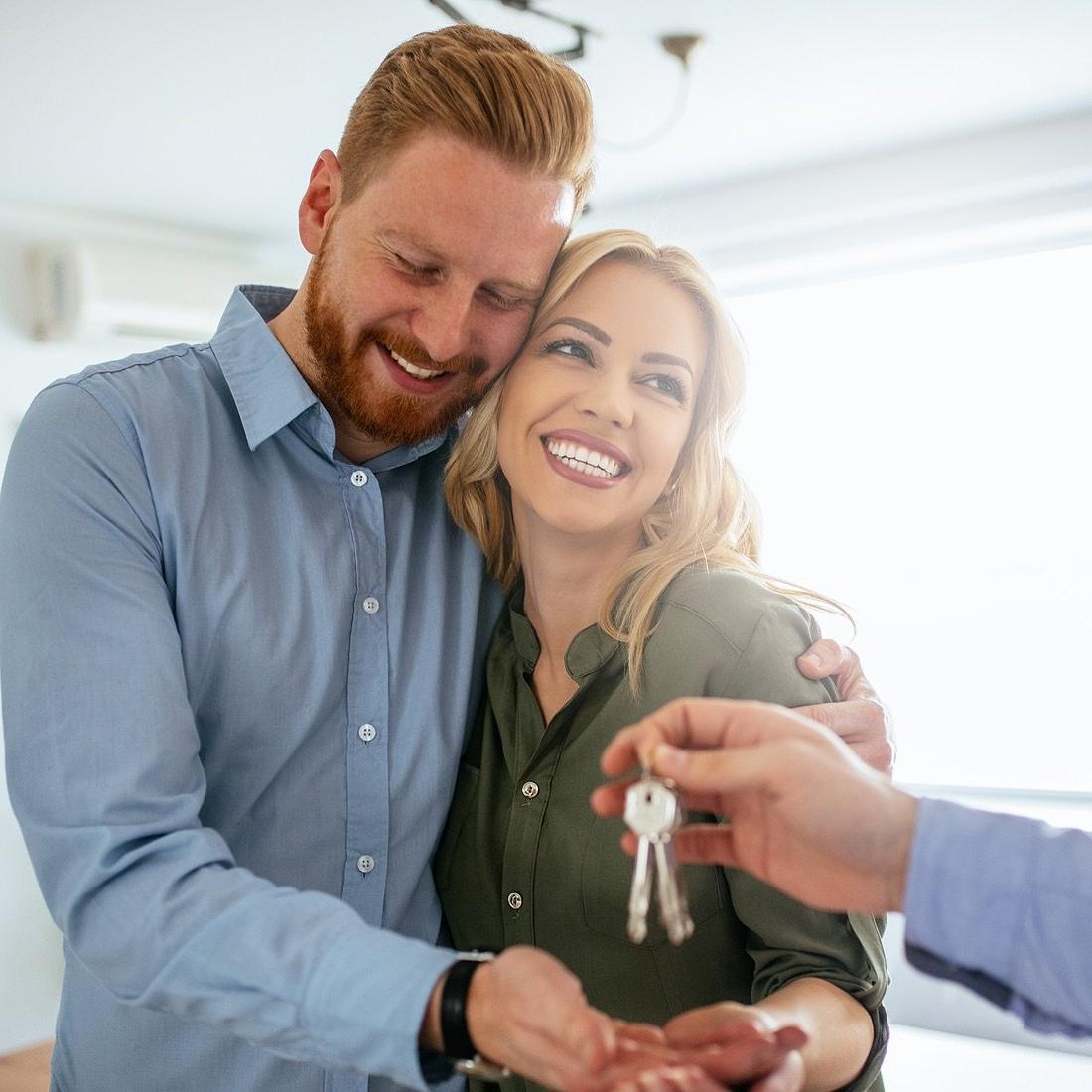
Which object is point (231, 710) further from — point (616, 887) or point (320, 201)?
point (320, 201)

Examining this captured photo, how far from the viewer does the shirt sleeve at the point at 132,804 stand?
1046mm

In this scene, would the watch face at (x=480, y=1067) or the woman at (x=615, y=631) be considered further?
the woman at (x=615, y=631)

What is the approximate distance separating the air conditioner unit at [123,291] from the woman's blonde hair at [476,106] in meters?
3.71

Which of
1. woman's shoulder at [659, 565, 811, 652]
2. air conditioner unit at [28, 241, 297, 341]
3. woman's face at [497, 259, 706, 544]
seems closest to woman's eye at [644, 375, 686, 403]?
woman's face at [497, 259, 706, 544]

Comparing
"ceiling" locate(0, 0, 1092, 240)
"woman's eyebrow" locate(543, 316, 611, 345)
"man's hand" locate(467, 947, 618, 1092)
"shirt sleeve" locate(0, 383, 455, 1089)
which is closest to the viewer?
"man's hand" locate(467, 947, 618, 1092)

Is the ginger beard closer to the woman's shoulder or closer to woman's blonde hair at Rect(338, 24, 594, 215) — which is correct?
woman's blonde hair at Rect(338, 24, 594, 215)

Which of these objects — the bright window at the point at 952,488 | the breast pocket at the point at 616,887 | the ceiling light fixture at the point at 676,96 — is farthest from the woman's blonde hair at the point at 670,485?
the bright window at the point at 952,488

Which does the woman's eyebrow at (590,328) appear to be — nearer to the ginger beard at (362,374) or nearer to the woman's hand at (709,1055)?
the ginger beard at (362,374)

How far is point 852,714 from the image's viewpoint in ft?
4.80

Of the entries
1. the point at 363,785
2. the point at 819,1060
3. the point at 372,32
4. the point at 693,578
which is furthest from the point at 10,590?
the point at 372,32

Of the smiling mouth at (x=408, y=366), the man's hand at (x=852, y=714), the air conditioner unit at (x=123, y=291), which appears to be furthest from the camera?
the air conditioner unit at (x=123, y=291)

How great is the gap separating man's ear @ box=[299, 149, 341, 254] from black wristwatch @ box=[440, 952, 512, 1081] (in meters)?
0.99

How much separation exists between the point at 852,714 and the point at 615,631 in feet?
1.05

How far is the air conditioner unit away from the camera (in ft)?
16.3
